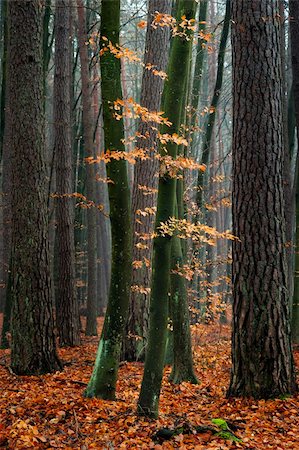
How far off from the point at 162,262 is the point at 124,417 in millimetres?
1884

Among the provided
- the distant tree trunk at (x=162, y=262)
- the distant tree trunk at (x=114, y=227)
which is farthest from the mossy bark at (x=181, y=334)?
the distant tree trunk at (x=162, y=262)

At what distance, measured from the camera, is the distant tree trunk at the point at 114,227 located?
5508mm

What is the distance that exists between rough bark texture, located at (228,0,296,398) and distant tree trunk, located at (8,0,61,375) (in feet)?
10.3

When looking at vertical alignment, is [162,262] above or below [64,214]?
below

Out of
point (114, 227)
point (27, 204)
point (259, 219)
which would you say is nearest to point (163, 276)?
point (114, 227)

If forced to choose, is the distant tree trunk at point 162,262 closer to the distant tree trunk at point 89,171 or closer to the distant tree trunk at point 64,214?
the distant tree trunk at point 64,214

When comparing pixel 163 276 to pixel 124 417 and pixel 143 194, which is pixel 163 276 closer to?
pixel 124 417

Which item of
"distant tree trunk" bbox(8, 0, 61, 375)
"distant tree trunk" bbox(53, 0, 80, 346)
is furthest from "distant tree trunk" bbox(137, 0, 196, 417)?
"distant tree trunk" bbox(53, 0, 80, 346)

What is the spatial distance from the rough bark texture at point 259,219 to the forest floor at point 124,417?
0.44m

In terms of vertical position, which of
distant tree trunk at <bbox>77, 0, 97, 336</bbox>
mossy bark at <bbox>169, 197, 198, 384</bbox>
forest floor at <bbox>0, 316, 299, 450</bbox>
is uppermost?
distant tree trunk at <bbox>77, 0, 97, 336</bbox>

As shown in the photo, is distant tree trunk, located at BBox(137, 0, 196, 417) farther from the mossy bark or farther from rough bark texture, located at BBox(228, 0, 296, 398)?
the mossy bark

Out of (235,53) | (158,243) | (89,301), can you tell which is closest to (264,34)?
(235,53)

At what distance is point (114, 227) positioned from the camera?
5.70m

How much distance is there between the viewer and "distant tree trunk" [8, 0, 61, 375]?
284 inches
